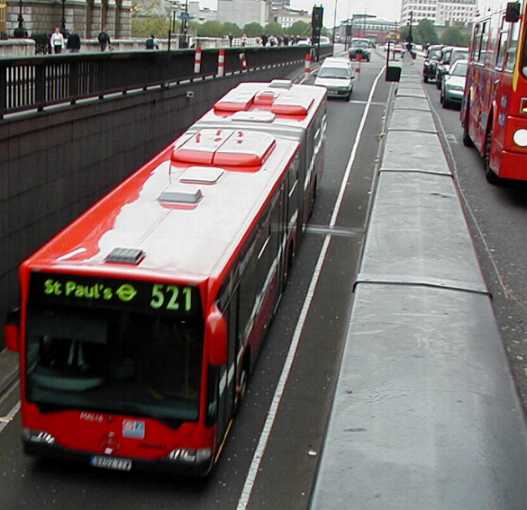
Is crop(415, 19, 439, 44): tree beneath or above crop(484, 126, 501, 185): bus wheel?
beneath

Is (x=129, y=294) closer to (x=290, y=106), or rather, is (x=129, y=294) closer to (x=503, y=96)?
(x=290, y=106)

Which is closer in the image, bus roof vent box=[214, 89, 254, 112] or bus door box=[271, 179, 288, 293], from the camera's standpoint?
bus door box=[271, 179, 288, 293]

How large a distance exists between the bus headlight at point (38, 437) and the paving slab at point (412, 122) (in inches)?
719

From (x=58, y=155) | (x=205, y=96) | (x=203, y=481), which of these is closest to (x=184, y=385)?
(x=203, y=481)

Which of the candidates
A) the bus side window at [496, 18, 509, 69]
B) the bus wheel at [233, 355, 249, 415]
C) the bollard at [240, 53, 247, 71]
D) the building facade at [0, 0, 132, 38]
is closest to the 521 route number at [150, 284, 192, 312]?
the bus wheel at [233, 355, 249, 415]

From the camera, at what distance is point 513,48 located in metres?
19.4

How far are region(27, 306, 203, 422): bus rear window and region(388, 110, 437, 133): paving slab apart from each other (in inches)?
713

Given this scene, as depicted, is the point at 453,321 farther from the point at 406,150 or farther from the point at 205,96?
the point at 205,96

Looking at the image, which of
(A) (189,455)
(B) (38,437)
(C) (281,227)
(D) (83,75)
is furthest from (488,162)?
(B) (38,437)

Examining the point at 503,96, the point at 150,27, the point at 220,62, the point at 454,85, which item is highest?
the point at 503,96

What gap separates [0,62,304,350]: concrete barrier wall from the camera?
42.9 ft

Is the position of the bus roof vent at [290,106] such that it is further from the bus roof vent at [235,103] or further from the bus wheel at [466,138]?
the bus wheel at [466,138]

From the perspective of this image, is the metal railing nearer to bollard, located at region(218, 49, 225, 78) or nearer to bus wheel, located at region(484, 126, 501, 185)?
bollard, located at region(218, 49, 225, 78)

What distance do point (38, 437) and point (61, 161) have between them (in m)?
7.03
